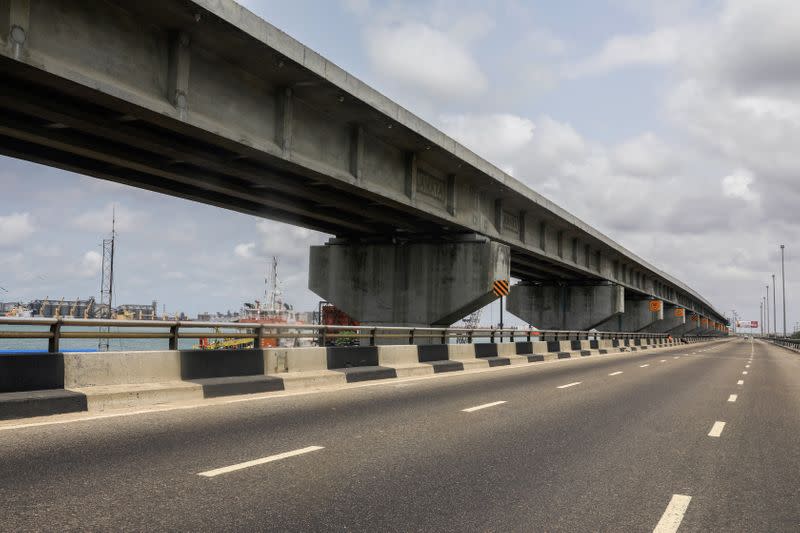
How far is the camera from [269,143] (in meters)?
15.5

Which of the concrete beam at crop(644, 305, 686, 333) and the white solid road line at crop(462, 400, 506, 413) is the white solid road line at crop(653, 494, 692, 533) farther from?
the concrete beam at crop(644, 305, 686, 333)

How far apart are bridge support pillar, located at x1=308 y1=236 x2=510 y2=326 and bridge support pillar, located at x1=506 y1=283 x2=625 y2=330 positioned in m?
25.8

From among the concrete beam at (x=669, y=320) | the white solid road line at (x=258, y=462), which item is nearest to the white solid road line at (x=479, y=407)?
→ the white solid road line at (x=258, y=462)

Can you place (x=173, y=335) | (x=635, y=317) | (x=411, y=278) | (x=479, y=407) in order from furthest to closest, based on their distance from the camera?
(x=635, y=317), (x=411, y=278), (x=173, y=335), (x=479, y=407)

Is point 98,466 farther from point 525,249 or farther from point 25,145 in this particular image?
point 525,249

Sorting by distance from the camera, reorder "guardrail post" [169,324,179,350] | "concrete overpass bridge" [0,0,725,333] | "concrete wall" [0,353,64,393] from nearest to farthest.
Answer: "concrete wall" [0,353,64,393], "concrete overpass bridge" [0,0,725,333], "guardrail post" [169,324,179,350]

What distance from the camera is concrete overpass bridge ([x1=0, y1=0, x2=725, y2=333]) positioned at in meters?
11.6

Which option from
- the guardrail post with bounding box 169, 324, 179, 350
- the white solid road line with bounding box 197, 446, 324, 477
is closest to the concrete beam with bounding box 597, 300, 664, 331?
the guardrail post with bounding box 169, 324, 179, 350

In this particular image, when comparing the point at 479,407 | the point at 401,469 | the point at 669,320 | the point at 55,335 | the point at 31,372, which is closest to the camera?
the point at 401,469

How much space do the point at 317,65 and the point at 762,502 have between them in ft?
41.7

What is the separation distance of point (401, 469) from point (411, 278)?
74.3ft

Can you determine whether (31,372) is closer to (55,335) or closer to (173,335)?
(55,335)

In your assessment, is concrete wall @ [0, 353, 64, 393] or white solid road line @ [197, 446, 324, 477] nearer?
white solid road line @ [197, 446, 324, 477]

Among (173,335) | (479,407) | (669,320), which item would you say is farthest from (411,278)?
(669,320)
